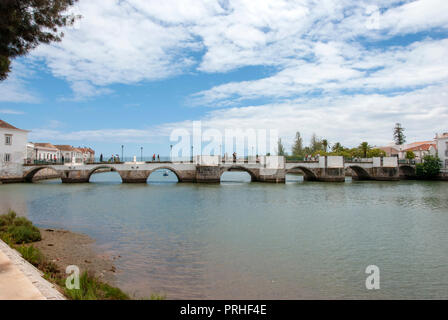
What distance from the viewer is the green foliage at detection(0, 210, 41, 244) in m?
11.4

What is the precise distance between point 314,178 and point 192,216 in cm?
4173

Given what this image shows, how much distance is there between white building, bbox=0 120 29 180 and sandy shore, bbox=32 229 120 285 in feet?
143

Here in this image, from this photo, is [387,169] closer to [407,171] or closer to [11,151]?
[407,171]

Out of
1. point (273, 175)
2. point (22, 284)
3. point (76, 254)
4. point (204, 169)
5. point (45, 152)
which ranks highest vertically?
point (45, 152)

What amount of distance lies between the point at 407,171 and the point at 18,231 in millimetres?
71481

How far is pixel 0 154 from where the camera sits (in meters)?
47.2

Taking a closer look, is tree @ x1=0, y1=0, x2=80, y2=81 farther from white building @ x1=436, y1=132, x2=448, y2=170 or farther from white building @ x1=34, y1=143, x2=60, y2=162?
white building @ x1=34, y1=143, x2=60, y2=162

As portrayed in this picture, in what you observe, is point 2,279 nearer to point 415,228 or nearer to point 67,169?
point 415,228

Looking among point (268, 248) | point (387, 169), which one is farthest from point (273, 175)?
point (268, 248)

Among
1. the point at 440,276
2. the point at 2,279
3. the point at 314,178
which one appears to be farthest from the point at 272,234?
the point at 314,178

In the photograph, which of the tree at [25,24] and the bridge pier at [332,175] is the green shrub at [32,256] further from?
the bridge pier at [332,175]

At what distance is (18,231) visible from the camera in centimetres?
1179

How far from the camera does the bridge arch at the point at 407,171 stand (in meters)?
62.4

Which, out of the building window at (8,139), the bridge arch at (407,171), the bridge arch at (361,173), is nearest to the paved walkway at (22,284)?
the building window at (8,139)
